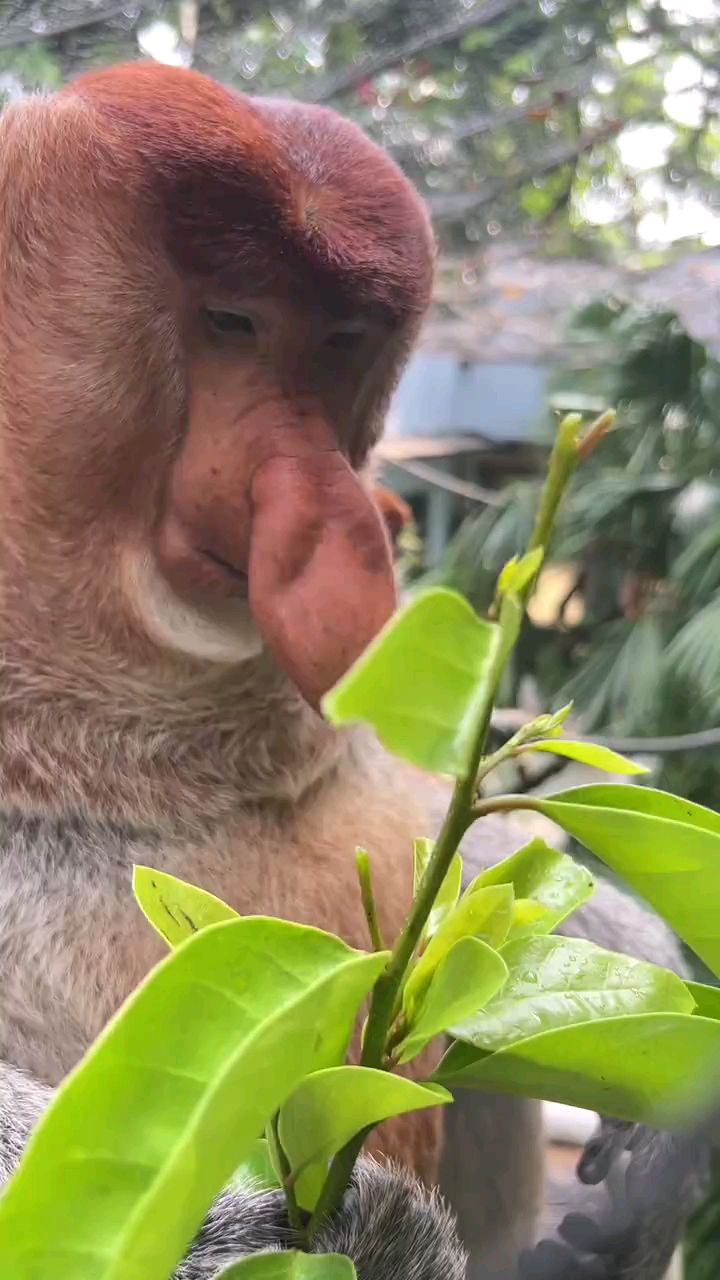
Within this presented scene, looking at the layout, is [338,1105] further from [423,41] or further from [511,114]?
[511,114]

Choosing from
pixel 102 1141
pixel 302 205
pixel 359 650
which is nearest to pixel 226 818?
pixel 359 650

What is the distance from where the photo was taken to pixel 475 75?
1217mm

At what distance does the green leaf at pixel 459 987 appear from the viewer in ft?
0.91

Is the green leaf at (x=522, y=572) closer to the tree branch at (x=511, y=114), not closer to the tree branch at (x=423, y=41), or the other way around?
the tree branch at (x=423, y=41)

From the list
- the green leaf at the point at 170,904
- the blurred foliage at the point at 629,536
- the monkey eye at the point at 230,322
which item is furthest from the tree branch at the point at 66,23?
the blurred foliage at the point at 629,536

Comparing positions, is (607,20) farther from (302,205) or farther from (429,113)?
(302,205)

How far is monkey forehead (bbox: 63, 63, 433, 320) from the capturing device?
0.56 meters

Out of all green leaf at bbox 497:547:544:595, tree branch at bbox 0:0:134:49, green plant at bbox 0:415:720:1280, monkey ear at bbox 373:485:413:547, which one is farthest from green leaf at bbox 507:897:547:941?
tree branch at bbox 0:0:134:49

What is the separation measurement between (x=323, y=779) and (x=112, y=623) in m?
0.19

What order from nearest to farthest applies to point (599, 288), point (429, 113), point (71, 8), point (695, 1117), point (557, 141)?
point (695, 1117) → point (71, 8) → point (429, 113) → point (557, 141) → point (599, 288)

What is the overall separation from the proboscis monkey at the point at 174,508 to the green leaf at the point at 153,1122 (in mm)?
295

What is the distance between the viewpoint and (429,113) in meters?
1.11

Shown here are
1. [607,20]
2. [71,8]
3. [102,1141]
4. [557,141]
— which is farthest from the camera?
[557,141]

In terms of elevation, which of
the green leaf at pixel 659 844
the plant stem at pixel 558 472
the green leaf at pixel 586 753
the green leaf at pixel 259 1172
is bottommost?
the green leaf at pixel 259 1172
